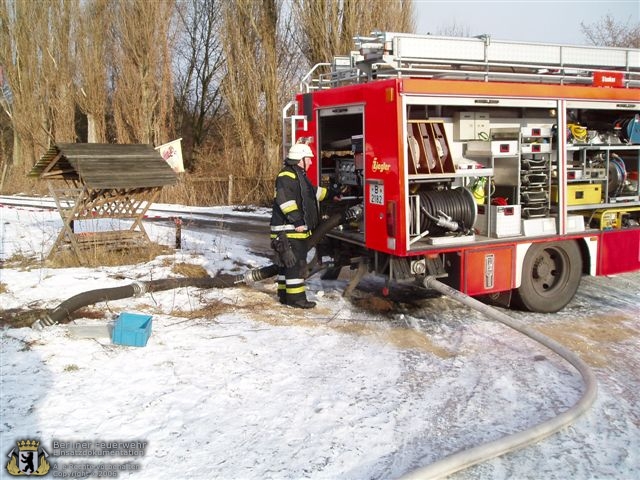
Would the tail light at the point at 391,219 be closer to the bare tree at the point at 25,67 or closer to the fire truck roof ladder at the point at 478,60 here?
the fire truck roof ladder at the point at 478,60

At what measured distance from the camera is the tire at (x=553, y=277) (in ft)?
21.5

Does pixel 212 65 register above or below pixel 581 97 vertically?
above

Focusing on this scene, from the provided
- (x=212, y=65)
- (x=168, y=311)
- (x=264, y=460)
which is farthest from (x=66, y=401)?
(x=212, y=65)

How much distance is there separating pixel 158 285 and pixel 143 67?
16618mm

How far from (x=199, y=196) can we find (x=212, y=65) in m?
12.8

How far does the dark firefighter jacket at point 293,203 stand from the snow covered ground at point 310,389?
2.96 ft

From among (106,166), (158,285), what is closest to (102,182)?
(106,166)

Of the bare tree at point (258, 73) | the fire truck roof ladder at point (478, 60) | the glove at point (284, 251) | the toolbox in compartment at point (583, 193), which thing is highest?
the bare tree at point (258, 73)

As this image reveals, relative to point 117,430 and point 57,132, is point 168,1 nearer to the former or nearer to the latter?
point 57,132

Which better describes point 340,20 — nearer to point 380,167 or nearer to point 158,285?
point 158,285

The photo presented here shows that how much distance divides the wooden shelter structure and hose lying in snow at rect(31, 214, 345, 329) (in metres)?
2.03

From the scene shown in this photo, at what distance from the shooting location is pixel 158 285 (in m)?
7.04

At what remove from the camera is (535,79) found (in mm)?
6438

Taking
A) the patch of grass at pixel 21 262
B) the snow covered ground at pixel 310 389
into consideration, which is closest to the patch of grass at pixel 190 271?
the snow covered ground at pixel 310 389
